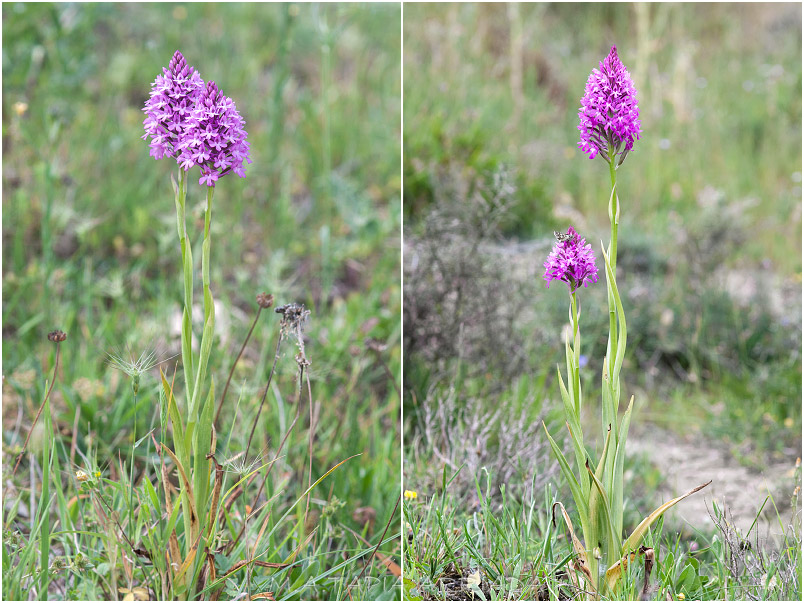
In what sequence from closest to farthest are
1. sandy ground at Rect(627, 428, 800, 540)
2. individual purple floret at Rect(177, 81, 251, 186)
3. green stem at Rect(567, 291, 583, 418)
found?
individual purple floret at Rect(177, 81, 251, 186) < green stem at Rect(567, 291, 583, 418) < sandy ground at Rect(627, 428, 800, 540)

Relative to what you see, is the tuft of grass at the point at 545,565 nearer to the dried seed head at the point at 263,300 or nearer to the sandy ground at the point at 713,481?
the sandy ground at the point at 713,481

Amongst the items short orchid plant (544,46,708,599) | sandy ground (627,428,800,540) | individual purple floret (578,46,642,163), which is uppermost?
individual purple floret (578,46,642,163)

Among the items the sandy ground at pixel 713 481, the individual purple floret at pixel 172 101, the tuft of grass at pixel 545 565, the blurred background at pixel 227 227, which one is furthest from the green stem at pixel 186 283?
the sandy ground at pixel 713 481

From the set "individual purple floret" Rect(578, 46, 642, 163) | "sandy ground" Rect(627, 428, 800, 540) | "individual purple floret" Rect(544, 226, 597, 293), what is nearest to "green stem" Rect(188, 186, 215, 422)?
"individual purple floret" Rect(544, 226, 597, 293)

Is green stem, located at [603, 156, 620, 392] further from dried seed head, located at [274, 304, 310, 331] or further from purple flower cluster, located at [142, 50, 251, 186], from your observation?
purple flower cluster, located at [142, 50, 251, 186]

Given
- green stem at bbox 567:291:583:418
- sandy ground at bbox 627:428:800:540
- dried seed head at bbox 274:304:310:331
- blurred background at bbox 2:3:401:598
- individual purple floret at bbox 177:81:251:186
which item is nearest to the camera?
individual purple floret at bbox 177:81:251:186

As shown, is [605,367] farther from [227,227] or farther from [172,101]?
[227,227]

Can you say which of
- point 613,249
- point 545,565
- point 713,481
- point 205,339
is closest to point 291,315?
point 205,339
